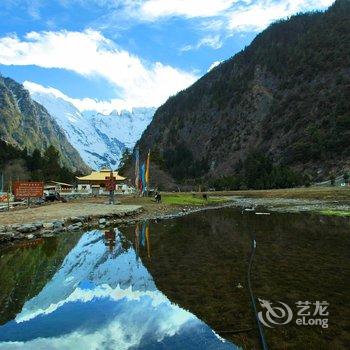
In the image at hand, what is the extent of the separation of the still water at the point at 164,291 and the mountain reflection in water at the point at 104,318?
0.03m

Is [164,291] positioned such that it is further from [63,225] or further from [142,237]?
[63,225]

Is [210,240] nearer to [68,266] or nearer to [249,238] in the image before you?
[249,238]

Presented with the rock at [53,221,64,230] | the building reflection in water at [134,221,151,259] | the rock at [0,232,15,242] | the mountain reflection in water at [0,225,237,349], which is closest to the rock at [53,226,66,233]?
the rock at [53,221,64,230]

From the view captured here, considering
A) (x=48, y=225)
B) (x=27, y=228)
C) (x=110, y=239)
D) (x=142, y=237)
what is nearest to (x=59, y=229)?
(x=48, y=225)

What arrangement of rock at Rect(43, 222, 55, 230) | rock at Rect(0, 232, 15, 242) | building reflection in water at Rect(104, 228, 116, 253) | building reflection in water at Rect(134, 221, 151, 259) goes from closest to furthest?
building reflection in water at Rect(134, 221, 151, 259) < rock at Rect(0, 232, 15, 242) < building reflection in water at Rect(104, 228, 116, 253) < rock at Rect(43, 222, 55, 230)

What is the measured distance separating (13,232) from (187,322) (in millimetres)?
16406

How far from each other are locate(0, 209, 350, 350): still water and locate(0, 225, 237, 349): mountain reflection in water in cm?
3

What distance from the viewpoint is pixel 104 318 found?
36.7 feet

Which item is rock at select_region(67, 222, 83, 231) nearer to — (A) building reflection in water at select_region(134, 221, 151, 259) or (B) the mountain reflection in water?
(A) building reflection in water at select_region(134, 221, 151, 259)

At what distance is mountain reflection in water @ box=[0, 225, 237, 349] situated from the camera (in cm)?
960

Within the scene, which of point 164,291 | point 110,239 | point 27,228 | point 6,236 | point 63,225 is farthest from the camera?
point 63,225

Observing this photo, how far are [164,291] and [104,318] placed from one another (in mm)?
2855

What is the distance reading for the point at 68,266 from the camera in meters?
18.0

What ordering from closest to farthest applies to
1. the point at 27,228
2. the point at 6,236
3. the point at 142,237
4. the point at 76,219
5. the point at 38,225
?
the point at 6,236 → the point at 27,228 → the point at 142,237 → the point at 38,225 → the point at 76,219
